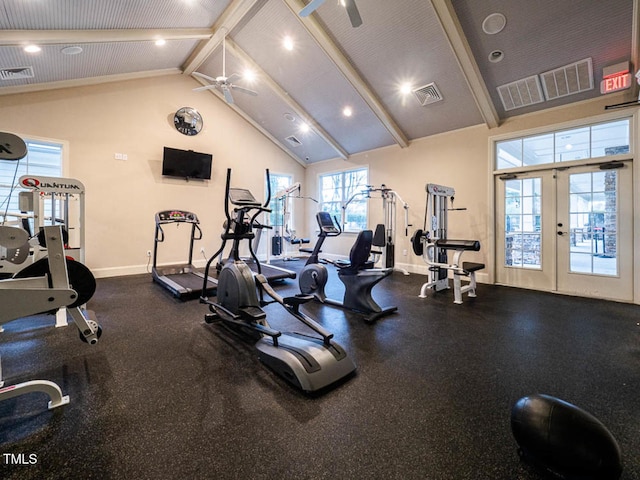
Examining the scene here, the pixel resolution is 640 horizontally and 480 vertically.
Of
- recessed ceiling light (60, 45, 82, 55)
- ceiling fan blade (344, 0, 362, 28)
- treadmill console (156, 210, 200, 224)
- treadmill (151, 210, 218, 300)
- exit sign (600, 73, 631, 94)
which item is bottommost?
treadmill (151, 210, 218, 300)

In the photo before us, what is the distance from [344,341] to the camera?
264 centimetres

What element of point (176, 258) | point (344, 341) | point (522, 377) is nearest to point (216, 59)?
point (176, 258)

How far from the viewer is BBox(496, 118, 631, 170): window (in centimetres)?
407

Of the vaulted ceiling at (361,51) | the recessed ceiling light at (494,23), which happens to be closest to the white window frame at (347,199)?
the vaulted ceiling at (361,51)

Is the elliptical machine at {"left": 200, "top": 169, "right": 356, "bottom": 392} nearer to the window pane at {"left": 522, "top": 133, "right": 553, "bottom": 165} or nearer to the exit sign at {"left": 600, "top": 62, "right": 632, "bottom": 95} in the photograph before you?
the window pane at {"left": 522, "top": 133, "right": 553, "bottom": 165}

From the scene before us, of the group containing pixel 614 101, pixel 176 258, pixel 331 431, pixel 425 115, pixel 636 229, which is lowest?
pixel 331 431

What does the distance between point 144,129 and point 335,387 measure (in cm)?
638

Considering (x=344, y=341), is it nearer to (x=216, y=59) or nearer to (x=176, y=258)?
(x=176, y=258)

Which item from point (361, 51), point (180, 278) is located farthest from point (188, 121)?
point (361, 51)

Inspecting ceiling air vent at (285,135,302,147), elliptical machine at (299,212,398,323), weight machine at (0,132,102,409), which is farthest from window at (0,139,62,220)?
elliptical machine at (299,212,398,323)

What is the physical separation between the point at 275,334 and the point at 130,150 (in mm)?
5583

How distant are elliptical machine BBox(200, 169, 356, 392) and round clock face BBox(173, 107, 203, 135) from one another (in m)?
4.30

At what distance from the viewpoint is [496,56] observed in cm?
413

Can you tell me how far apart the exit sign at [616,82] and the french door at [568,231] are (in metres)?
1.03
